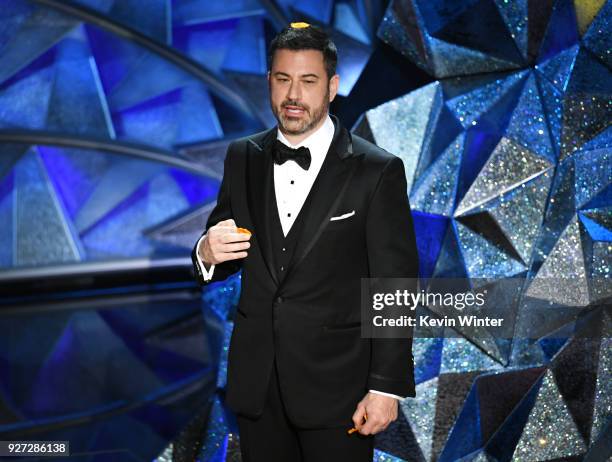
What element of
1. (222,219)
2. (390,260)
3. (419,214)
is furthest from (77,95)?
(390,260)

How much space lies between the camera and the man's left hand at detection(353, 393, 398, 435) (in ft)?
6.43

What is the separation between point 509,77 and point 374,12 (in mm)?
2498

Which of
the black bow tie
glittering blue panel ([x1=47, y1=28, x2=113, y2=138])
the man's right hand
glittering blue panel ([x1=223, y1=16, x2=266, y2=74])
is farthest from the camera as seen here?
glittering blue panel ([x1=223, y1=16, x2=266, y2=74])

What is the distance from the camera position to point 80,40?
695 centimetres

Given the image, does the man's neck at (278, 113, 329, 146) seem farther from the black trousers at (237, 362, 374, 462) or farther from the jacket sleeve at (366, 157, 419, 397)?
the black trousers at (237, 362, 374, 462)

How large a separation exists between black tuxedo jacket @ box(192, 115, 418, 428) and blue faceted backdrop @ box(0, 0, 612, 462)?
4.49 ft

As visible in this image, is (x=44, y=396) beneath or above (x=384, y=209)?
beneath

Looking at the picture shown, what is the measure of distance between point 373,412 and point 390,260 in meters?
0.39

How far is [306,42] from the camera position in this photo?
1.98 m

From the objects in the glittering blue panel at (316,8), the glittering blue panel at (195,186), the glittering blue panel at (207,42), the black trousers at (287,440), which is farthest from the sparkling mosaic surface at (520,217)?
the glittering blue panel at (195,186)

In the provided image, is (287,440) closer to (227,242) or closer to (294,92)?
(227,242)

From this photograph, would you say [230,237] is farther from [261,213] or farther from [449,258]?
[449,258]

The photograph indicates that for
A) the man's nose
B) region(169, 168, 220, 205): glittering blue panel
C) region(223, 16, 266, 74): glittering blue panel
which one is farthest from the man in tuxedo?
region(169, 168, 220, 205): glittering blue panel

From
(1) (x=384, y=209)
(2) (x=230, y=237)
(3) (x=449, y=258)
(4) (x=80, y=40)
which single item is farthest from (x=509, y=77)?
(4) (x=80, y=40)
